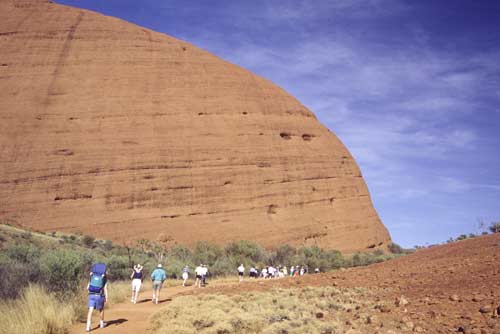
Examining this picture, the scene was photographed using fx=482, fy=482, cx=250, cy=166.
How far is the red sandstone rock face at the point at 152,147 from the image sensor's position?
37812mm

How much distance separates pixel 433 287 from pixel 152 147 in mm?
34388

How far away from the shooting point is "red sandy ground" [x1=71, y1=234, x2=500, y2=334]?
621 centimetres

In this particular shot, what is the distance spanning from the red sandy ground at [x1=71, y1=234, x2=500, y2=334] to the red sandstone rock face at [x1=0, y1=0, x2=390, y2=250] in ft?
84.8

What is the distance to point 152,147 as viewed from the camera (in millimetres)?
40594

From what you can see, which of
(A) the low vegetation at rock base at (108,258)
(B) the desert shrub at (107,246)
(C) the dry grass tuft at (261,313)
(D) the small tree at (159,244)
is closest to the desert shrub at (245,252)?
(A) the low vegetation at rock base at (108,258)

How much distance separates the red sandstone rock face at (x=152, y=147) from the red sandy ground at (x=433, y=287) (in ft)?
84.8

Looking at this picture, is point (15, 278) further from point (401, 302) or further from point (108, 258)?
point (108, 258)

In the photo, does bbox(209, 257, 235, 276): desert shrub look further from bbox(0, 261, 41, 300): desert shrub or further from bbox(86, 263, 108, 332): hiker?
bbox(86, 263, 108, 332): hiker

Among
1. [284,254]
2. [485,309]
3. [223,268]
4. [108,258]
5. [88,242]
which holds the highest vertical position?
[88,242]

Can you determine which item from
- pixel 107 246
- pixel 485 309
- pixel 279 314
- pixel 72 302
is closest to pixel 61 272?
pixel 72 302

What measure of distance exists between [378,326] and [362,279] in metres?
4.76

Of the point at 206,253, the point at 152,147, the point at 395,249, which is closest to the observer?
the point at 206,253

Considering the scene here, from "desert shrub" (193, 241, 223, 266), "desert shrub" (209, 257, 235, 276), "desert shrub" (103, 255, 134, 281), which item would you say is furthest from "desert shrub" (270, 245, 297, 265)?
"desert shrub" (103, 255, 134, 281)

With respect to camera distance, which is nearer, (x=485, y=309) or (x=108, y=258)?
(x=485, y=309)
